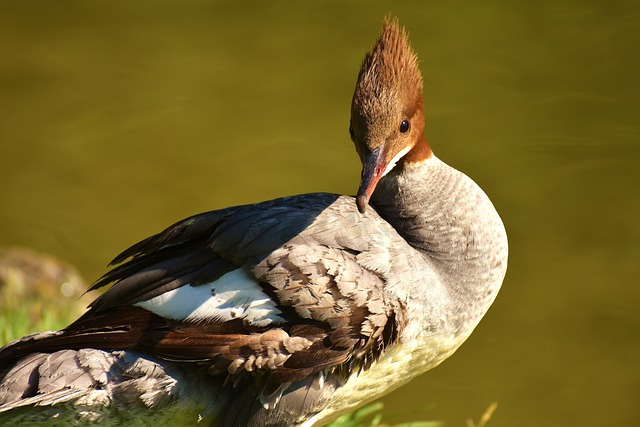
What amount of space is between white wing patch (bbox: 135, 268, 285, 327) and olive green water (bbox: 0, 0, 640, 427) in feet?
10.7

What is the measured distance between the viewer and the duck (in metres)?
3.52

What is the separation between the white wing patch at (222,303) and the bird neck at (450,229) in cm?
68

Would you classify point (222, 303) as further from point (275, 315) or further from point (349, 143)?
point (349, 143)

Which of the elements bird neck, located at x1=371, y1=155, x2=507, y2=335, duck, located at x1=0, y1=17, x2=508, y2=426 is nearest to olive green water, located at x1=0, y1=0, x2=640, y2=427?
bird neck, located at x1=371, y1=155, x2=507, y2=335

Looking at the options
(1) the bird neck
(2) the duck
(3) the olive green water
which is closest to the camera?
(2) the duck

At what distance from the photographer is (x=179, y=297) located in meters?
3.62

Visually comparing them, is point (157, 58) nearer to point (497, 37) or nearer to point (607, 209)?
point (497, 37)

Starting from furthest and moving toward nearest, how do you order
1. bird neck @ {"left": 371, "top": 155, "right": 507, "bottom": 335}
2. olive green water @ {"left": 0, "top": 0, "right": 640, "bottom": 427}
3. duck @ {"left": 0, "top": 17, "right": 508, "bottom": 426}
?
olive green water @ {"left": 0, "top": 0, "right": 640, "bottom": 427}
bird neck @ {"left": 371, "top": 155, "right": 507, "bottom": 335}
duck @ {"left": 0, "top": 17, "right": 508, "bottom": 426}

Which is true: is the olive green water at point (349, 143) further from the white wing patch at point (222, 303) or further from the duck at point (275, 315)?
the white wing patch at point (222, 303)

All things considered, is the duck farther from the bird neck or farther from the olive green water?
the olive green water

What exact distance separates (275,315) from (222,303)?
0.69 ft

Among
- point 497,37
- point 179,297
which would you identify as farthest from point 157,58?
point 179,297

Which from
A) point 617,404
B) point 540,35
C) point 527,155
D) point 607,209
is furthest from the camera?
point 540,35

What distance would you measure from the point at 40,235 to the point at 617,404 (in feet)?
16.1
